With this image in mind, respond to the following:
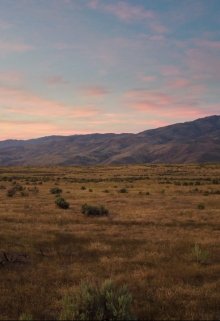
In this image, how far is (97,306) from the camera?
1020 centimetres

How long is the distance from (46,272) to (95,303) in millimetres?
5829

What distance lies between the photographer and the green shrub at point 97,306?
990 centimetres

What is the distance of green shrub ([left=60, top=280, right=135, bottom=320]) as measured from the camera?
9898 millimetres

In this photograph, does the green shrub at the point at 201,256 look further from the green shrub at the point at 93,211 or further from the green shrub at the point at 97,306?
the green shrub at the point at 93,211

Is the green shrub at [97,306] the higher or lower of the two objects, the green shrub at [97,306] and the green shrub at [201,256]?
the higher

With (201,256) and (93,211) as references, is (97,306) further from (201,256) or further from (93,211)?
(93,211)

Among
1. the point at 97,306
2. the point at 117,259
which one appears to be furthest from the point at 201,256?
the point at 97,306

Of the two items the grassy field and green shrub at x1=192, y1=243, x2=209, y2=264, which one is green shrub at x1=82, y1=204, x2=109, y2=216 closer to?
the grassy field

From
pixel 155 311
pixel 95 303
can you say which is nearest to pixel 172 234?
pixel 155 311

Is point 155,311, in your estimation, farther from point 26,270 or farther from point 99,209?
point 99,209

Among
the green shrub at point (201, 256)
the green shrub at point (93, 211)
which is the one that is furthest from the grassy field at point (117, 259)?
the green shrub at point (93, 211)

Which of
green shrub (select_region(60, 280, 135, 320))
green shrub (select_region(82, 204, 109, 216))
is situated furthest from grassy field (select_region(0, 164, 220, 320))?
green shrub (select_region(60, 280, 135, 320))

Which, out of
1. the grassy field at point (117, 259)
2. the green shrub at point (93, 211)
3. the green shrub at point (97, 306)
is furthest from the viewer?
the green shrub at point (93, 211)

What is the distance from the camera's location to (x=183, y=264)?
16.9 m
